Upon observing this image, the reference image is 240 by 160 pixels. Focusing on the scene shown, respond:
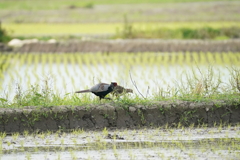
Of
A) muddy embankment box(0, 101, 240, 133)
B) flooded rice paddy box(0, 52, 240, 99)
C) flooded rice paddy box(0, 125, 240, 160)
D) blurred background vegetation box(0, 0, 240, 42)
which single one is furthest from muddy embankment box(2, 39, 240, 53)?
flooded rice paddy box(0, 125, 240, 160)

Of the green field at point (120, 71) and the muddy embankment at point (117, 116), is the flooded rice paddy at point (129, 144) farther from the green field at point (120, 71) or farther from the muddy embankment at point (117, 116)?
the green field at point (120, 71)

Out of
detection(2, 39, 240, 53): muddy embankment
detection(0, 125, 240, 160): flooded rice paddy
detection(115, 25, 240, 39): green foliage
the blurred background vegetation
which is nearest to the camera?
detection(0, 125, 240, 160): flooded rice paddy

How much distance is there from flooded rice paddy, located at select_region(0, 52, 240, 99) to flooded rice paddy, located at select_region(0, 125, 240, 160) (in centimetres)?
268

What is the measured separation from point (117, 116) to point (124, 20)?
59.7 feet

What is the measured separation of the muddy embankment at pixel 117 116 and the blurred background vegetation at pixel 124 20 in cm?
1150

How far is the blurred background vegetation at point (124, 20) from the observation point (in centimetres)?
1819

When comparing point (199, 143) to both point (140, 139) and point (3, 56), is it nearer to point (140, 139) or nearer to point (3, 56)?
point (140, 139)

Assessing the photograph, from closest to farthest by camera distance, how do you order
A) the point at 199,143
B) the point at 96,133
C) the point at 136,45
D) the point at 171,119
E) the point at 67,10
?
1. the point at 199,143
2. the point at 96,133
3. the point at 171,119
4. the point at 136,45
5. the point at 67,10

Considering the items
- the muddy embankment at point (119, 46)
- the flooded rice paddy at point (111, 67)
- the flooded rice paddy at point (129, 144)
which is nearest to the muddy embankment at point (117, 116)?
the flooded rice paddy at point (129, 144)

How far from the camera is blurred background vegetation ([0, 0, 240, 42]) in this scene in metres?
18.2

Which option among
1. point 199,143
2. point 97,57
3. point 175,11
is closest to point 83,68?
point 97,57

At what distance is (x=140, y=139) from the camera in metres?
5.65

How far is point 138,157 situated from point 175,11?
93.2 ft

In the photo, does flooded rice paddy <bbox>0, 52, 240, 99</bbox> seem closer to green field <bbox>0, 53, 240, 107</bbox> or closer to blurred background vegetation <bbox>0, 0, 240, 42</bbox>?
green field <bbox>0, 53, 240, 107</bbox>
